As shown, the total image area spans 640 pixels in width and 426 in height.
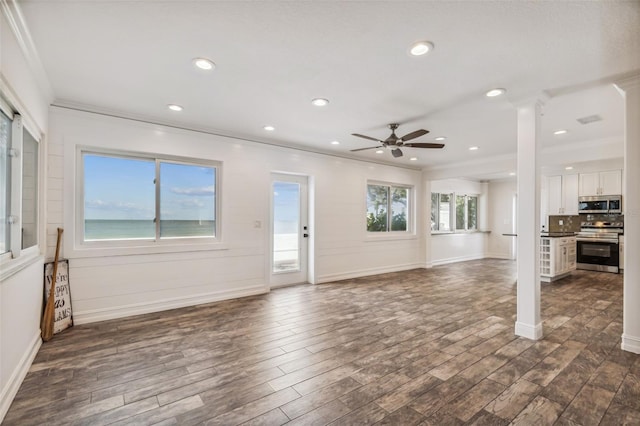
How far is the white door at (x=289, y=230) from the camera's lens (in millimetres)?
5539

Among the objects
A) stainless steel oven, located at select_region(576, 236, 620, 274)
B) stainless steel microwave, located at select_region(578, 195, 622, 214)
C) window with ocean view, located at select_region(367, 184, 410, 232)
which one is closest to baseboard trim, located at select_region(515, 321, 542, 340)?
window with ocean view, located at select_region(367, 184, 410, 232)

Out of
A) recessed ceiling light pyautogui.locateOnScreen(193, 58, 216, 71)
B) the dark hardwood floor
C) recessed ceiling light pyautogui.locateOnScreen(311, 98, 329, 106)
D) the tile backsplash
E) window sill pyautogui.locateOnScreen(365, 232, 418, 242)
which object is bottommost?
the dark hardwood floor

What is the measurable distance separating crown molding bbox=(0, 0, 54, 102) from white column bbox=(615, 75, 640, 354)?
15.5 feet

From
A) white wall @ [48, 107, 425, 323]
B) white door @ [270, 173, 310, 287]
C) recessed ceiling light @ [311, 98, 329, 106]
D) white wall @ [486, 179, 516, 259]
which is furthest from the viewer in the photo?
white wall @ [486, 179, 516, 259]

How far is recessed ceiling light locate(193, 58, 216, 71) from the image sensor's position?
2562mm

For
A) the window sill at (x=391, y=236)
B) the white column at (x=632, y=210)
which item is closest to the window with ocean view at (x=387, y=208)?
the window sill at (x=391, y=236)

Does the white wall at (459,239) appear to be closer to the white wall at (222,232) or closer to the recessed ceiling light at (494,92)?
the white wall at (222,232)

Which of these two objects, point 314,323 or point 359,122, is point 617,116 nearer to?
point 359,122

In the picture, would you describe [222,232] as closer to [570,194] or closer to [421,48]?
[421,48]

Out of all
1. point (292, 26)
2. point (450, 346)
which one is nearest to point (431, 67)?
point (292, 26)

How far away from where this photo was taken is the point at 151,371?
251 centimetres

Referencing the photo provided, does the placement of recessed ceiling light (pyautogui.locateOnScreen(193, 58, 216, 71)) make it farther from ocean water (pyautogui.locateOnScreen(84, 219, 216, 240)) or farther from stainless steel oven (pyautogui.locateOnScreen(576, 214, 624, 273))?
stainless steel oven (pyautogui.locateOnScreen(576, 214, 624, 273))

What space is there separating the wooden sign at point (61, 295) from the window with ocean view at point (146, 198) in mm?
479

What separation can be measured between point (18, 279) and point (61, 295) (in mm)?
1285
